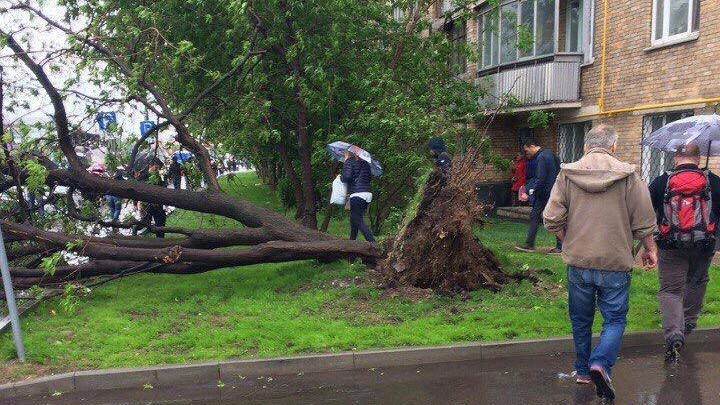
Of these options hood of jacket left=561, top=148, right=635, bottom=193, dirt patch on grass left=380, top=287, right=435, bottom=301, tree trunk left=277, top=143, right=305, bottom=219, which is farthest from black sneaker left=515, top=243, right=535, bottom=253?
hood of jacket left=561, top=148, right=635, bottom=193

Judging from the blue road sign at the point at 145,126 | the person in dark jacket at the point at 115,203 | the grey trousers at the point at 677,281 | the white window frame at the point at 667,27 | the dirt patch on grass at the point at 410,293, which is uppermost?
the white window frame at the point at 667,27

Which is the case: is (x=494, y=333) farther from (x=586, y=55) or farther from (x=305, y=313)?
(x=586, y=55)

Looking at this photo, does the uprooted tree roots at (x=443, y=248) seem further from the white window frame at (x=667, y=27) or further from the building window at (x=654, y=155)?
the white window frame at (x=667, y=27)

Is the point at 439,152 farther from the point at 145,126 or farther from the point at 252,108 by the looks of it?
the point at 145,126

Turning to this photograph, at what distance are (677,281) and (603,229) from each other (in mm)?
1510

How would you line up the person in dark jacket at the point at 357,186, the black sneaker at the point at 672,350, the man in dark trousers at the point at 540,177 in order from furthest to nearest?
the man in dark trousers at the point at 540,177
the person in dark jacket at the point at 357,186
the black sneaker at the point at 672,350

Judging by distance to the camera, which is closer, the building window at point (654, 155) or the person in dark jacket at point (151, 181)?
the person in dark jacket at point (151, 181)

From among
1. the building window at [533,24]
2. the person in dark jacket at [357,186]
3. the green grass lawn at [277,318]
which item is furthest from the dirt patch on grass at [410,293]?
the building window at [533,24]

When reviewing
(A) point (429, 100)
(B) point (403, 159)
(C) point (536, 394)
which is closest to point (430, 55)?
(A) point (429, 100)

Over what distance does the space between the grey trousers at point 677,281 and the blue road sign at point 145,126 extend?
23.0ft

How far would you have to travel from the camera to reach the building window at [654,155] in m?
12.6

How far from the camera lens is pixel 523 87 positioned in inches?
608

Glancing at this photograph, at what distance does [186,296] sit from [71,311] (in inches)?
53.0

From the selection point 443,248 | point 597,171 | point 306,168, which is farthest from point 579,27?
point 597,171
